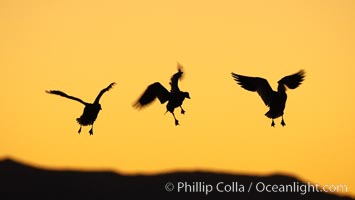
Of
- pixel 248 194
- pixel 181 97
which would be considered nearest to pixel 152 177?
pixel 248 194

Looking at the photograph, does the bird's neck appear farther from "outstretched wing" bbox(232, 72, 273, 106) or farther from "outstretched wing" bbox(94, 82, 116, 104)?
"outstretched wing" bbox(94, 82, 116, 104)

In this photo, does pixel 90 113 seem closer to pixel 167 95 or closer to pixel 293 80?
pixel 167 95

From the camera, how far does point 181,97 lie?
39.4 meters

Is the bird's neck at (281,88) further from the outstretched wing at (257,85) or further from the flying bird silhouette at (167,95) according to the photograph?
the flying bird silhouette at (167,95)

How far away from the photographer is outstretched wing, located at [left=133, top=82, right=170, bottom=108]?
3953 centimetres

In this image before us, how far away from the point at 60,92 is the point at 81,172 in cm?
15502

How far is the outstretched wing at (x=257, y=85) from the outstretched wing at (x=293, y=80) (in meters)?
0.60

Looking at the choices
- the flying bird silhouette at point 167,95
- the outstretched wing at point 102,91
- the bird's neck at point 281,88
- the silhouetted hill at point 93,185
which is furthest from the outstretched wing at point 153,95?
the silhouetted hill at point 93,185

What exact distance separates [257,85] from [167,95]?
12.2 feet

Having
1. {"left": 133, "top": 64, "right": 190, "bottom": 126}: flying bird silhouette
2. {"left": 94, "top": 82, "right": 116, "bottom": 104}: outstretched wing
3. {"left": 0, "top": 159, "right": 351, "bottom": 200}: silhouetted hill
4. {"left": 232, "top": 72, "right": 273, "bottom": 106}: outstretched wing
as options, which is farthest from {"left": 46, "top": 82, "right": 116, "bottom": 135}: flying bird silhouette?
{"left": 0, "top": 159, "right": 351, "bottom": 200}: silhouetted hill

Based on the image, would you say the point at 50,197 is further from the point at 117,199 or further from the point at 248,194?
the point at 248,194

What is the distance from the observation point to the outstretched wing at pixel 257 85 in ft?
126

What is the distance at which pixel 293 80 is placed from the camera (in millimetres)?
38406

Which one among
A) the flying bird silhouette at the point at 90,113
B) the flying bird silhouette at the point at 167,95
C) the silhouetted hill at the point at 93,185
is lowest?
the flying bird silhouette at the point at 90,113
